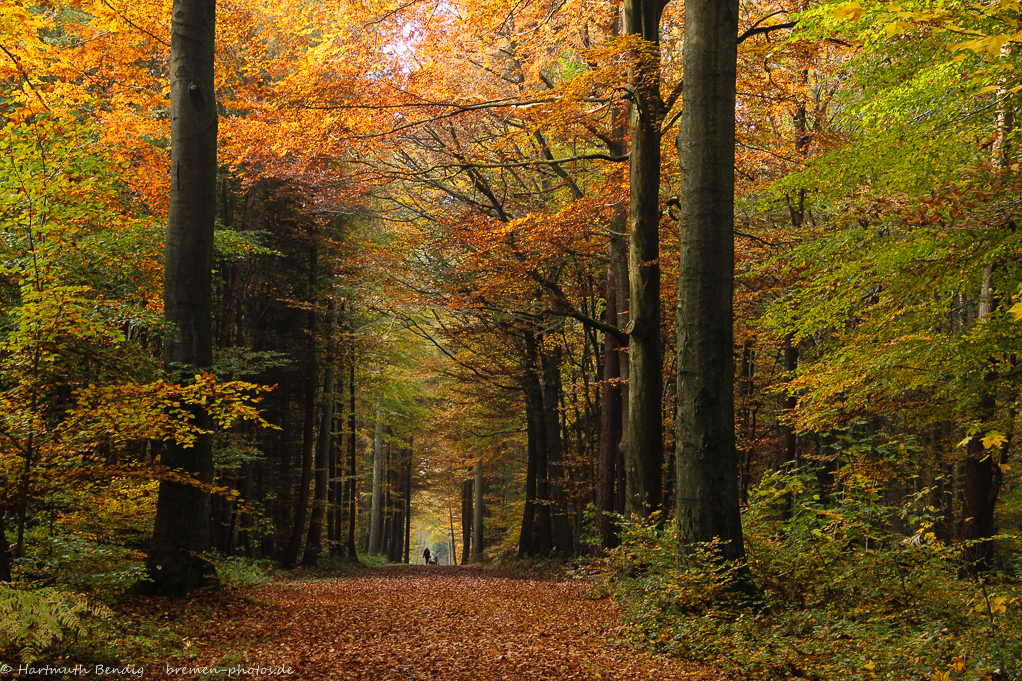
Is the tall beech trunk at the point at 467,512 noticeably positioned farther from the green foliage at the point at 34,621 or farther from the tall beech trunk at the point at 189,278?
the green foliage at the point at 34,621

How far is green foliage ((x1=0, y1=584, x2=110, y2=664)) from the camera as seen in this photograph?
12.4 ft

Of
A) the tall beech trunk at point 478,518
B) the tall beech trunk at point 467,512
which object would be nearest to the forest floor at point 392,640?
the tall beech trunk at point 478,518

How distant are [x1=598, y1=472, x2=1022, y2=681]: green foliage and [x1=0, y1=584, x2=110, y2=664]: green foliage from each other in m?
4.32

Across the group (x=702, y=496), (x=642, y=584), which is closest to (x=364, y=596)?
(x=642, y=584)

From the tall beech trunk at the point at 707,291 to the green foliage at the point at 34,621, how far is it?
5069 mm

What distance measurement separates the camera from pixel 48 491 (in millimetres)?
5883

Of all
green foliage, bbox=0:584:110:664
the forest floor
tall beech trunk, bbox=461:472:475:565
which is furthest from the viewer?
tall beech trunk, bbox=461:472:475:565

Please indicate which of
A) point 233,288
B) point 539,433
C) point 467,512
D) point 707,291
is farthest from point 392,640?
point 467,512

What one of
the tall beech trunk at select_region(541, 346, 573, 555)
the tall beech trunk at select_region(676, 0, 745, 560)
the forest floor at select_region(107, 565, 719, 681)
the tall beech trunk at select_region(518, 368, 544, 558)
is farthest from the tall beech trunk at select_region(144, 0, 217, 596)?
the tall beech trunk at select_region(518, 368, 544, 558)

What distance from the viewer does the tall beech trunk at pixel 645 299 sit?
31.2ft

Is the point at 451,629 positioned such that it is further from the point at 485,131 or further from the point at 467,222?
the point at 485,131

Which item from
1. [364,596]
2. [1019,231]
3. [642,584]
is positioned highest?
[1019,231]

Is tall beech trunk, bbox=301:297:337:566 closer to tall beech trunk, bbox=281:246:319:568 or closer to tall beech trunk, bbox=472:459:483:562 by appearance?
tall beech trunk, bbox=281:246:319:568

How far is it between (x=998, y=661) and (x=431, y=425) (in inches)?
849
